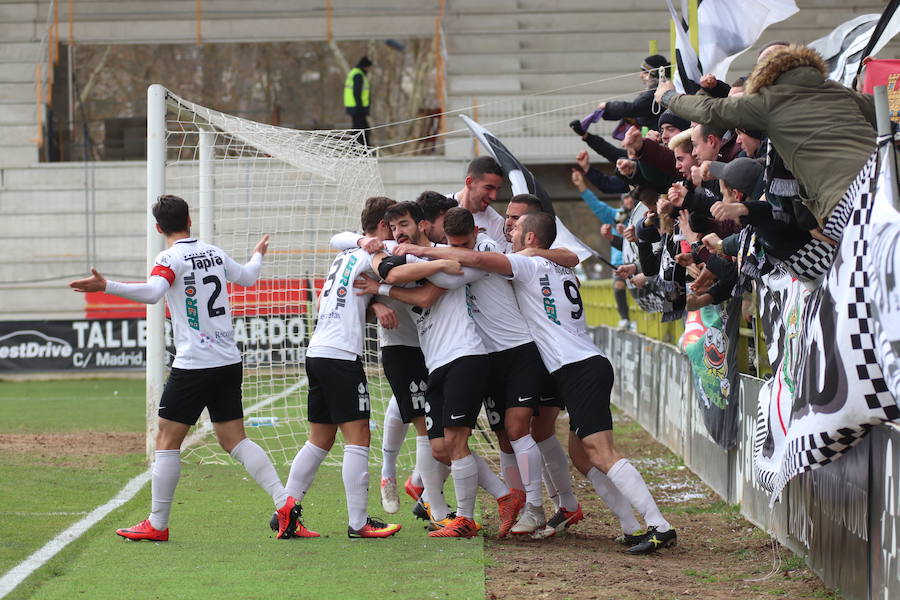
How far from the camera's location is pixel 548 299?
21.6 ft

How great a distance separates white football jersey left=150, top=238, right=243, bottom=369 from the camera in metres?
6.61

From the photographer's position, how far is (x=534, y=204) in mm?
7086

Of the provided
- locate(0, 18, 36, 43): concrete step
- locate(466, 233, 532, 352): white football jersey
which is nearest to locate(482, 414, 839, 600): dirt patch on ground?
locate(466, 233, 532, 352): white football jersey

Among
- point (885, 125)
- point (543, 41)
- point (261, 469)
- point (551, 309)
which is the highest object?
point (543, 41)

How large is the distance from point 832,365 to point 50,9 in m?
25.3

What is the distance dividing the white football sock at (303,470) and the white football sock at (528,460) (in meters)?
1.17

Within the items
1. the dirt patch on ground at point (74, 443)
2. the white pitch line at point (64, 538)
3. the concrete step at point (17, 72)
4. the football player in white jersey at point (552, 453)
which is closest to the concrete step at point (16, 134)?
the concrete step at point (17, 72)

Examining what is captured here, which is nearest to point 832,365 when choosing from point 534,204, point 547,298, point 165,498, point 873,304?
point 873,304

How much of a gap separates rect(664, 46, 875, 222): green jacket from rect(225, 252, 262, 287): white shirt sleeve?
10.0 ft

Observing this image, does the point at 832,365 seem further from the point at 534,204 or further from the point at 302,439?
the point at 302,439

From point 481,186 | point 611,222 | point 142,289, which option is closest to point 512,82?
point 611,222

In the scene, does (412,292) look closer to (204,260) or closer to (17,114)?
(204,260)

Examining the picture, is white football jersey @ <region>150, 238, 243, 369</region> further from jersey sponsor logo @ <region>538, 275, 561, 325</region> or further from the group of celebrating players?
jersey sponsor logo @ <region>538, 275, 561, 325</region>

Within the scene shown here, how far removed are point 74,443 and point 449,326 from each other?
6092mm
